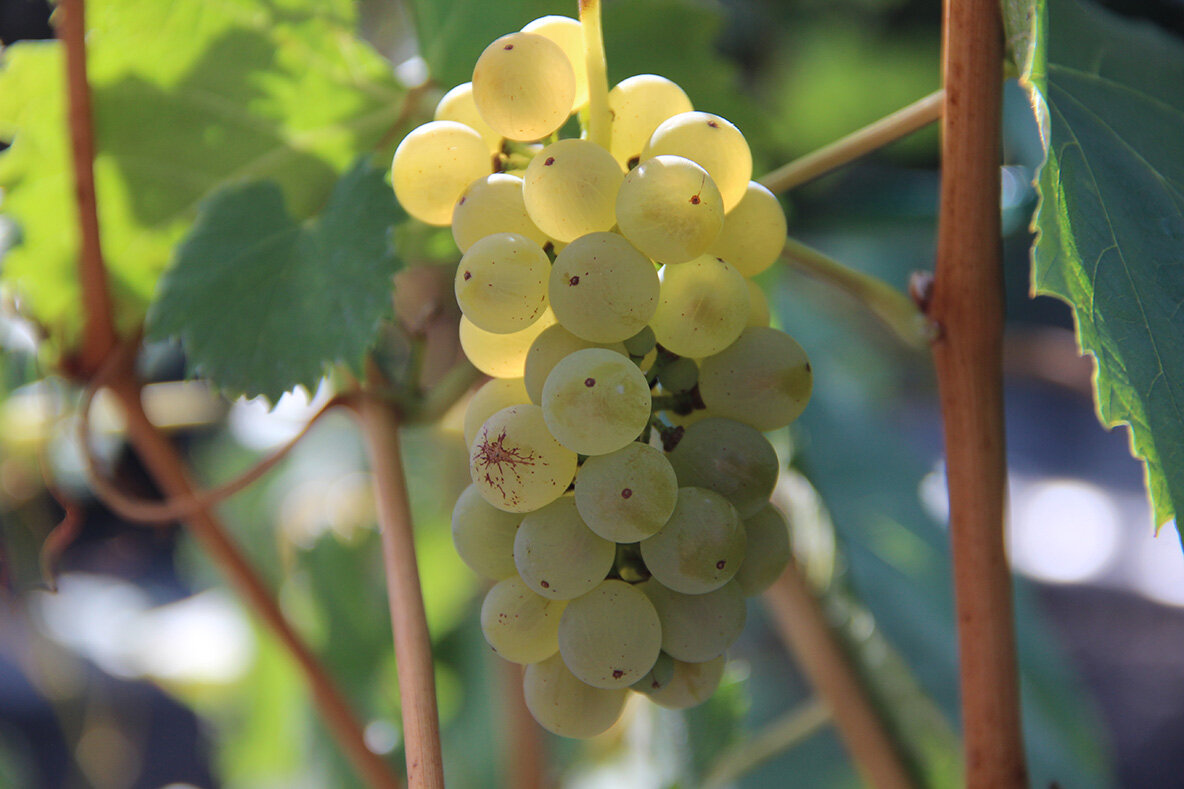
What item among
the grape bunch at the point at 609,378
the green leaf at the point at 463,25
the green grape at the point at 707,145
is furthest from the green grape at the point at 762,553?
the green leaf at the point at 463,25

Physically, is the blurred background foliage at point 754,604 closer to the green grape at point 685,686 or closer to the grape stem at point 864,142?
the grape stem at point 864,142

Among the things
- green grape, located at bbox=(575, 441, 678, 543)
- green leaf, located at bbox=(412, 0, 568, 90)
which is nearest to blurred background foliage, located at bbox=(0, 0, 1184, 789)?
green leaf, located at bbox=(412, 0, 568, 90)

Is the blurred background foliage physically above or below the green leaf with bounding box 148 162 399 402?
below

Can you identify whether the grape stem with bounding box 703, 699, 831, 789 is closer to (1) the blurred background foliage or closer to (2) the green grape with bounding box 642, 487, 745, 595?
(1) the blurred background foliage

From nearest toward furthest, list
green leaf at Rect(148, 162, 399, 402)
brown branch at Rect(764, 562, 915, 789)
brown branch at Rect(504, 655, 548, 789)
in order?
green leaf at Rect(148, 162, 399, 402) < brown branch at Rect(764, 562, 915, 789) < brown branch at Rect(504, 655, 548, 789)

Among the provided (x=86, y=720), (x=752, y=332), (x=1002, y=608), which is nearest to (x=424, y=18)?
(x=752, y=332)

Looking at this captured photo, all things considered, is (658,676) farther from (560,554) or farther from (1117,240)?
(1117,240)
